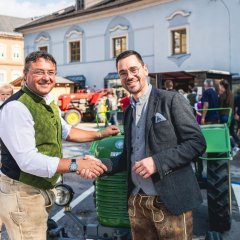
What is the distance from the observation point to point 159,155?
2.19m

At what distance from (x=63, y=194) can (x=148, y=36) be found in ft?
59.7

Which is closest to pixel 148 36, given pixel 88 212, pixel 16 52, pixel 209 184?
pixel 88 212

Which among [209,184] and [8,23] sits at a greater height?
[8,23]

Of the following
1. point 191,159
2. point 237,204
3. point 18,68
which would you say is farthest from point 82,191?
point 18,68

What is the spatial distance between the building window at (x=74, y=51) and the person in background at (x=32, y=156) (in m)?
22.8

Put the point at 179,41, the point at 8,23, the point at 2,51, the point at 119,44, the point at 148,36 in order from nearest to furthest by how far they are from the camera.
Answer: the point at 179,41 < the point at 148,36 < the point at 119,44 < the point at 2,51 < the point at 8,23

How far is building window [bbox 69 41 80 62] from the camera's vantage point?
2488cm

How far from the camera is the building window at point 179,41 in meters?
19.7

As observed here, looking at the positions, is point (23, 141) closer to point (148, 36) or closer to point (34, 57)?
point (34, 57)

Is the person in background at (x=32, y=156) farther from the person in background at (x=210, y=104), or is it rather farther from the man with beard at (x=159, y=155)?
the person in background at (x=210, y=104)

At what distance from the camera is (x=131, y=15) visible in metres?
21.5

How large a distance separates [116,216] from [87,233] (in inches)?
12.4

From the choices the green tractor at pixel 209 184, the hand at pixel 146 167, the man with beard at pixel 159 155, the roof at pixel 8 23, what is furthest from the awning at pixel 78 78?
the roof at pixel 8 23

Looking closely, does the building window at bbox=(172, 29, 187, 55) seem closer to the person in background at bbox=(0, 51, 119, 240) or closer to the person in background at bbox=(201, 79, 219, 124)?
the person in background at bbox=(201, 79, 219, 124)
